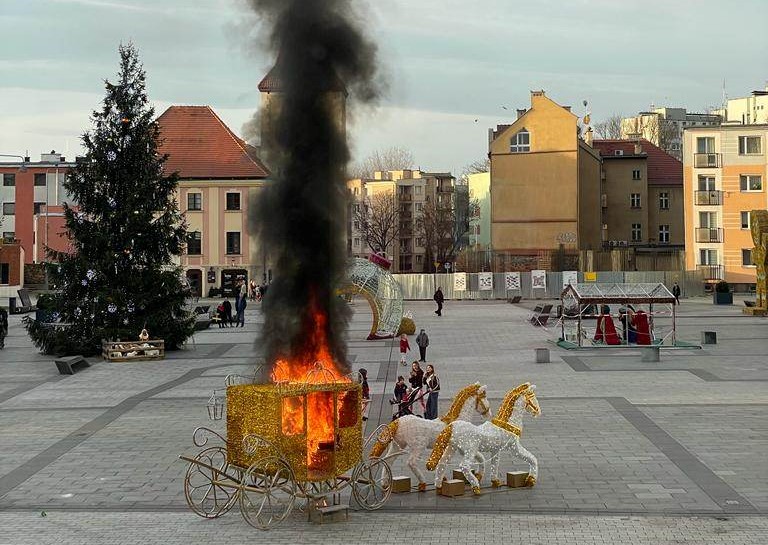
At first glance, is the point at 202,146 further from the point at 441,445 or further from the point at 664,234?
the point at 441,445

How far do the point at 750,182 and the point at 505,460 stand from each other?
211ft

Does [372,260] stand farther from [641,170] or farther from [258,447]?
[641,170]

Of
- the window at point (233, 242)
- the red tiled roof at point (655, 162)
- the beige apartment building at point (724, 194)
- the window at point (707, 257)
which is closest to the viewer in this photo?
the beige apartment building at point (724, 194)

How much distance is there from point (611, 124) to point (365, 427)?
125 meters

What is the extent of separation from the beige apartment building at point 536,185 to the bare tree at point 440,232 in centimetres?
4273

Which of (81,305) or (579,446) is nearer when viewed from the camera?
(579,446)

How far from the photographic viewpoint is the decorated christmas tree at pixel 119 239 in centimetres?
3738

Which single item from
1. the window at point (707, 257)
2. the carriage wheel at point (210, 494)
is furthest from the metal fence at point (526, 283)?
the carriage wheel at point (210, 494)

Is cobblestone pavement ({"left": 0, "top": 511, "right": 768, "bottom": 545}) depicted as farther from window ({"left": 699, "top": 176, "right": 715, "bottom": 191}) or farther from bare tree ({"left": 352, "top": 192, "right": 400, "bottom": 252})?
bare tree ({"left": 352, "top": 192, "right": 400, "bottom": 252})

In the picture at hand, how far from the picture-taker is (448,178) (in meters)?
162

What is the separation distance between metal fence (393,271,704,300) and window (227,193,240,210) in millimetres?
14344

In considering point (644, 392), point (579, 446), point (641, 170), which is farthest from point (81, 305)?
point (641, 170)

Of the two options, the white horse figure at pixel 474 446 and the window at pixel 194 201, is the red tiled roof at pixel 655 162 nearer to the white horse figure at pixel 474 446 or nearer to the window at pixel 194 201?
the window at pixel 194 201

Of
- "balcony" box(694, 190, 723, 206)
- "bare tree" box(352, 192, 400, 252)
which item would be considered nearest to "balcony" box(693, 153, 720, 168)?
"balcony" box(694, 190, 723, 206)
